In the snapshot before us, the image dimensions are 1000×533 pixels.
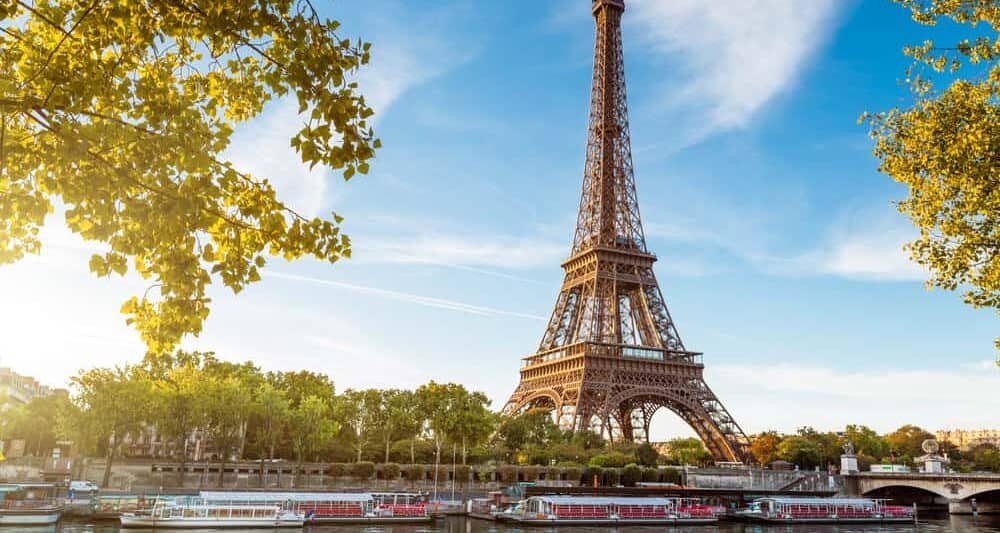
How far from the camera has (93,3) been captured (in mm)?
6387

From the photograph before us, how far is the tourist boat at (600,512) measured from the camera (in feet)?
159

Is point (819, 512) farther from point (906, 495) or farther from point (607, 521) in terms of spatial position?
point (906, 495)

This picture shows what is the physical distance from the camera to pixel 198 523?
40.2m

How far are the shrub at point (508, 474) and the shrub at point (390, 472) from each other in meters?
9.62

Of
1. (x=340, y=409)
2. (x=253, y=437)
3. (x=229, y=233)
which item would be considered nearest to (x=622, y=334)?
(x=340, y=409)

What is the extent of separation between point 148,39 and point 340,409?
62673 millimetres

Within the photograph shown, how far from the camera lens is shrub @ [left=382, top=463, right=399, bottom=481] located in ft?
194

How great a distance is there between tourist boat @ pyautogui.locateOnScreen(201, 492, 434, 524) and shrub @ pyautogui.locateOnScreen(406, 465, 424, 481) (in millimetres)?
11170

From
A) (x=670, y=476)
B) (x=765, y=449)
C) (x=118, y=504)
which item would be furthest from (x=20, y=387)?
(x=765, y=449)

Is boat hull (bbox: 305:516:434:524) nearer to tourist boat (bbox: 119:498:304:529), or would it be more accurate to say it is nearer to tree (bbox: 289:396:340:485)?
tourist boat (bbox: 119:498:304:529)

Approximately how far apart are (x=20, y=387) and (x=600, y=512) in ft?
352

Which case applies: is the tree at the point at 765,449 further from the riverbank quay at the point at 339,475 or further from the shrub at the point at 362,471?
the shrub at the point at 362,471

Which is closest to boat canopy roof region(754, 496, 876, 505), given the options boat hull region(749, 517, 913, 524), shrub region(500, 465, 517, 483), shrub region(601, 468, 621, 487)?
boat hull region(749, 517, 913, 524)

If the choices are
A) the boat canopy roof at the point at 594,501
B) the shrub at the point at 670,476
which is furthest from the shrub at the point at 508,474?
the shrub at the point at 670,476
